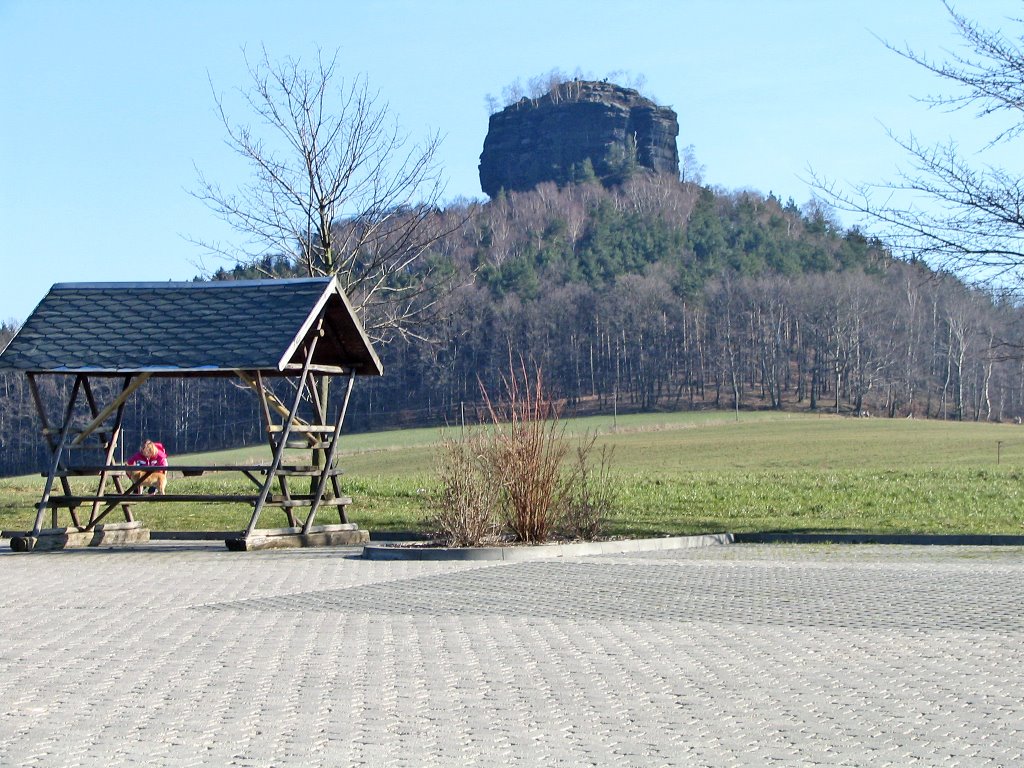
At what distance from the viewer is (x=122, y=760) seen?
5746mm

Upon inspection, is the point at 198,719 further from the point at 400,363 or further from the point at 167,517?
the point at 400,363

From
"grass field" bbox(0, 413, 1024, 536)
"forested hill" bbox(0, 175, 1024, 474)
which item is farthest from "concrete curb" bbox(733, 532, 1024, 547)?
"forested hill" bbox(0, 175, 1024, 474)

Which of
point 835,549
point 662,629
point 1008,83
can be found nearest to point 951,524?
point 835,549

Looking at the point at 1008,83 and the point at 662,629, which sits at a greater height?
the point at 1008,83

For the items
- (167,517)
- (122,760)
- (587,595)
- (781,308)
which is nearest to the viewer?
(122,760)

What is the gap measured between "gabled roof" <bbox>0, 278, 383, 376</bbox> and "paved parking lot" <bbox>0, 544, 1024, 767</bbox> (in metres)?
4.25

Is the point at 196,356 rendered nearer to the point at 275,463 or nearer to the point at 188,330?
the point at 188,330

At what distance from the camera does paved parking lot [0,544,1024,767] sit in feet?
19.7

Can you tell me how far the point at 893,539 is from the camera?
18.8m

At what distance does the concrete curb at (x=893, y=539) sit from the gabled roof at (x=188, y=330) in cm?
595

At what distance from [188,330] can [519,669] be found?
11570 millimetres

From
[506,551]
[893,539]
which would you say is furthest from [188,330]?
[893,539]

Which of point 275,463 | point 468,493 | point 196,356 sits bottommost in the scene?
point 468,493

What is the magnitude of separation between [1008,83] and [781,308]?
10903 centimetres
